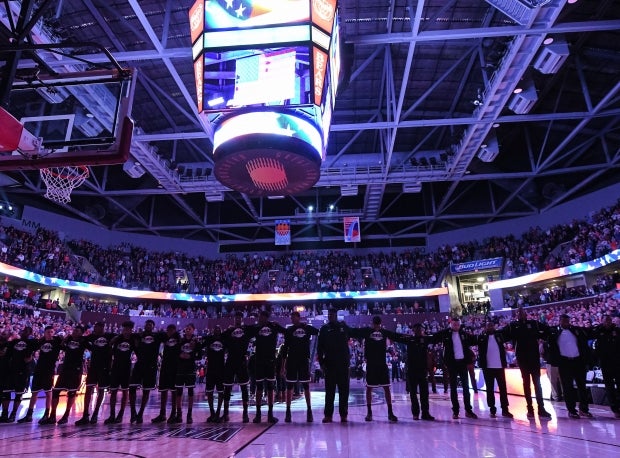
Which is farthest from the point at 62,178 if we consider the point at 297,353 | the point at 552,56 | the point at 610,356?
the point at 552,56

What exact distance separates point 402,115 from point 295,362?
15.6 m

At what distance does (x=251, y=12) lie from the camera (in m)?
11.4

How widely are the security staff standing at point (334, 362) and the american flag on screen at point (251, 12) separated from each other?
7.87 m

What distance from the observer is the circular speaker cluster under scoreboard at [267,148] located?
11.2 m

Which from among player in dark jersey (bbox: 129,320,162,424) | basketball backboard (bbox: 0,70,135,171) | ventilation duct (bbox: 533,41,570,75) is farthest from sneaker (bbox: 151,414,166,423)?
ventilation duct (bbox: 533,41,570,75)

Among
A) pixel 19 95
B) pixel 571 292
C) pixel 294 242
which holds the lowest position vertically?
pixel 571 292

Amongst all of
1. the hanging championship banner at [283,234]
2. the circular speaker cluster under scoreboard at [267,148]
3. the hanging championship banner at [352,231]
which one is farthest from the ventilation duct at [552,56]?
the hanging championship banner at [283,234]

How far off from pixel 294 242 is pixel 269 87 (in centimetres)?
3081

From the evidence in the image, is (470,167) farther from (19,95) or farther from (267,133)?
(19,95)

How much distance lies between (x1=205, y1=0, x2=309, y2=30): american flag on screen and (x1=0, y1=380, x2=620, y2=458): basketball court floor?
9.74m

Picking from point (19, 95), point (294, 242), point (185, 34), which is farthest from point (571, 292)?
point (19, 95)

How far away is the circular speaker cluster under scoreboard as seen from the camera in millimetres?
11168

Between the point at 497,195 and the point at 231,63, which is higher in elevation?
the point at 497,195

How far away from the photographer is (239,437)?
6.41 meters
